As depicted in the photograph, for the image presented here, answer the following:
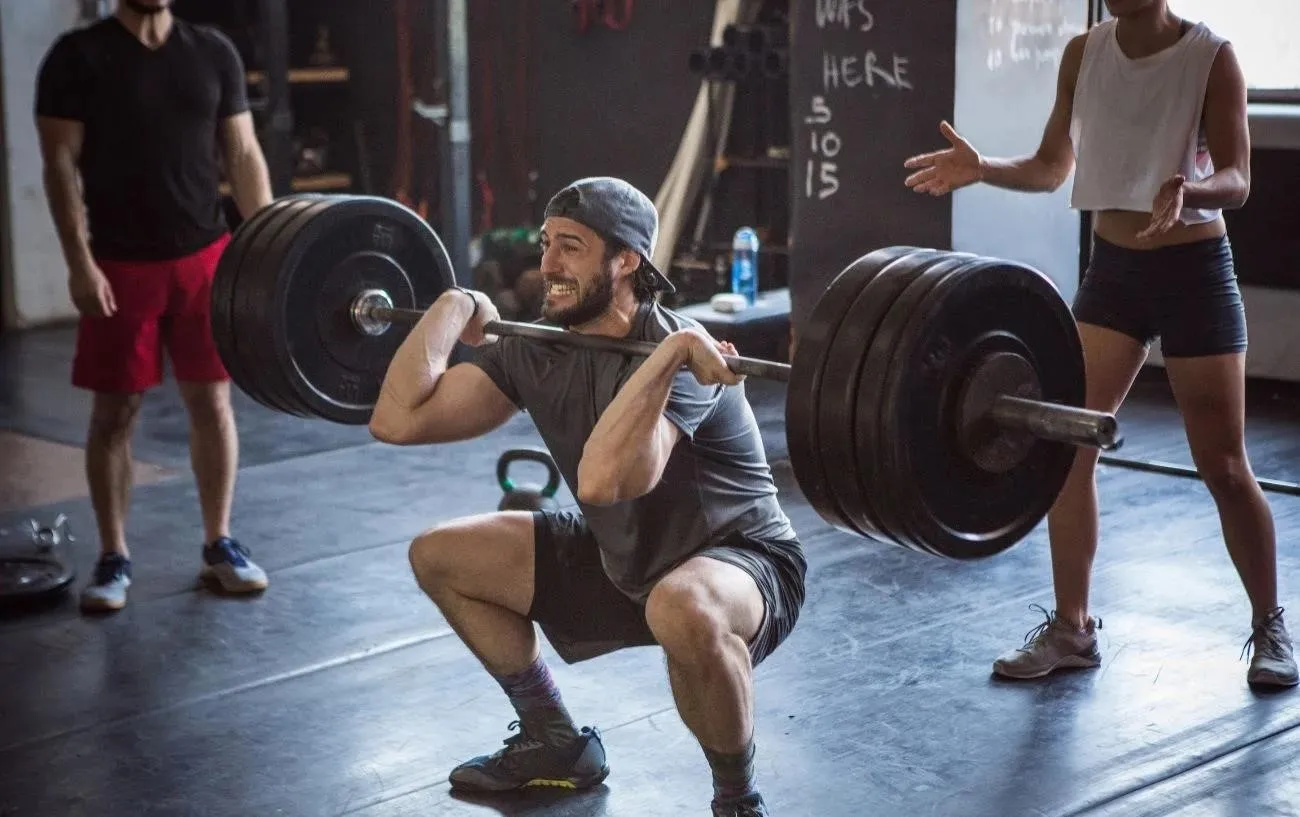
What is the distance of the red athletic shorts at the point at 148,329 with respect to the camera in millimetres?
3502

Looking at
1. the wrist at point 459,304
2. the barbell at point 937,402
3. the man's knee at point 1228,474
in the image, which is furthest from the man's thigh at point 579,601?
the man's knee at point 1228,474

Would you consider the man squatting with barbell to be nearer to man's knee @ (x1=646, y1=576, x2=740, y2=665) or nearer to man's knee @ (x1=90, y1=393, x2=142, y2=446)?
man's knee @ (x1=646, y1=576, x2=740, y2=665)

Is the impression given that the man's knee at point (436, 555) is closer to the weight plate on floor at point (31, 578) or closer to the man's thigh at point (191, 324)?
the man's thigh at point (191, 324)

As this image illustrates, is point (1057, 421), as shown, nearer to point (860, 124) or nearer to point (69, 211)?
point (69, 211)

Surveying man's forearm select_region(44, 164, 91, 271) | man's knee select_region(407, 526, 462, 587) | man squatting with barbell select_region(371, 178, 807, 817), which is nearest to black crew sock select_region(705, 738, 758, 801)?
man squatting with barbell select_region(371, 178, 807, 817)

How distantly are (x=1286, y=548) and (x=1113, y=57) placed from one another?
1.43m

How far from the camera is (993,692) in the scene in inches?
114

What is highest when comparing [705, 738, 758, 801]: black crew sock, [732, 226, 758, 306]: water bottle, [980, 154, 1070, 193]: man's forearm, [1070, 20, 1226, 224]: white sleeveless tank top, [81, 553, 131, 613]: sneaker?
[1070, 20, 1226, 224]: white sleeveless tank top

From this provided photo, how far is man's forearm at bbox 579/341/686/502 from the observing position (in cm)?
218

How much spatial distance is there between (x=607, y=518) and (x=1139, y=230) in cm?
102

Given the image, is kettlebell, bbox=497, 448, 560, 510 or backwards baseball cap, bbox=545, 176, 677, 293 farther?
kettlebell, bbox=497, 448, 560, 510

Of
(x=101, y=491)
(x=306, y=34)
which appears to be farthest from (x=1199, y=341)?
(x=306, y=34)

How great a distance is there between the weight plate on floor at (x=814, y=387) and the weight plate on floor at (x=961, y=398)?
0.09 m

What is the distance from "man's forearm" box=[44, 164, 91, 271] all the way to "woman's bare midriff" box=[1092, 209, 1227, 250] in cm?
196
